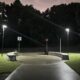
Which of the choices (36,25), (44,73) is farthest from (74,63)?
(36,25)

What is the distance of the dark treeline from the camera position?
80000 millimetres

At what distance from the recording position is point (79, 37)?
272ft

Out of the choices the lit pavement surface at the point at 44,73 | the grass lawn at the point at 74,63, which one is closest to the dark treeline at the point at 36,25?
the grass lawn at the point at 74,63

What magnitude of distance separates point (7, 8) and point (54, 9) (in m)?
16.5

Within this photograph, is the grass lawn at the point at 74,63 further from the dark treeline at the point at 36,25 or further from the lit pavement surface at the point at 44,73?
the dark treeline at the point at 36,25

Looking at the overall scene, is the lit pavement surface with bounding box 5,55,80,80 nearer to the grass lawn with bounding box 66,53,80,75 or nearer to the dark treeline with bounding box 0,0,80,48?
the grass lawn with bounding box 66,53,80,75

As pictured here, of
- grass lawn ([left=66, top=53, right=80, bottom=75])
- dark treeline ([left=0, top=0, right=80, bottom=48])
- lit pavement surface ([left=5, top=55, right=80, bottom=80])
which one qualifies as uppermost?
dark treeline ([left=0, top=0, right=80, bottom=48])

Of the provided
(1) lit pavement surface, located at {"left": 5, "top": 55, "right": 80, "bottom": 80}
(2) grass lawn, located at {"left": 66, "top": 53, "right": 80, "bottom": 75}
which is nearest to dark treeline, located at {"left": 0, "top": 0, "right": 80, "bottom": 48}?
(2) grass lawn, located at {"left": 66, "top": 53, "right": 80, "bottom": 75}

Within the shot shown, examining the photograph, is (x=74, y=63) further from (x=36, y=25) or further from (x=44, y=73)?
(x=36, y=25)

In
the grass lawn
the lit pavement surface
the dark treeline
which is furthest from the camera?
the dark treeline

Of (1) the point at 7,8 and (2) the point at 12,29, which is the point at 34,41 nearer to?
(2) the point at 12,29

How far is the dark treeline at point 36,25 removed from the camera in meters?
80.0

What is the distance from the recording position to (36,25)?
3228 inches

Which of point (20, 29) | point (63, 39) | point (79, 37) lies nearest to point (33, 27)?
point (20, 29)
